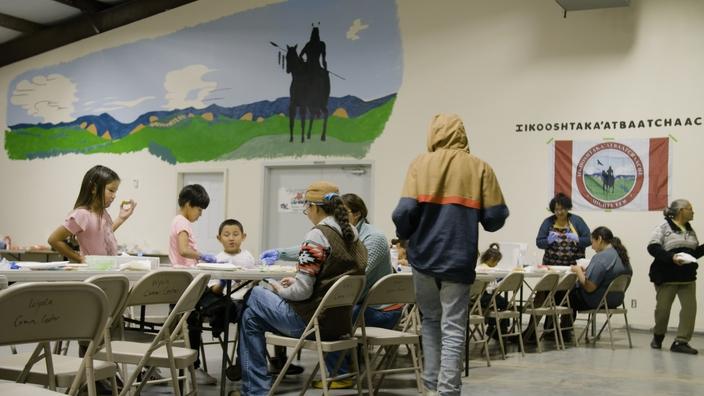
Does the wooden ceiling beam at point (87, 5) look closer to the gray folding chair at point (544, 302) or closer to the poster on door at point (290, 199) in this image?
the poster on door at point (290, 199)

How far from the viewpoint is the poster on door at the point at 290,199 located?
10.3 meters

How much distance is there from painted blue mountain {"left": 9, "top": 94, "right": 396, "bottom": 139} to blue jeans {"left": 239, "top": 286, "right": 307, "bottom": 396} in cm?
631

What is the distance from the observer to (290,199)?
34.1 feet

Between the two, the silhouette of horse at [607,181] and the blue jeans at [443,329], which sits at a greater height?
the silhouette of horse at [607,181]

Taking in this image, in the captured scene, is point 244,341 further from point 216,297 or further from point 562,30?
point 562,30

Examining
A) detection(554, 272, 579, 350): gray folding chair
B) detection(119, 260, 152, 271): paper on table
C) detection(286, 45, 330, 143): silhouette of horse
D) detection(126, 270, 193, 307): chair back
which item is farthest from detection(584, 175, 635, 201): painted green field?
detection(126, 270, 193, 307): chair back

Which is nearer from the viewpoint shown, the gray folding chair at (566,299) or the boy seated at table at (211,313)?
the boy seated at table at (211,313)

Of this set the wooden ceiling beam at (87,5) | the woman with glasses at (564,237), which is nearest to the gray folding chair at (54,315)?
the woman with glasses at (564,237)

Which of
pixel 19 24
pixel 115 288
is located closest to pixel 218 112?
pixel 19 24

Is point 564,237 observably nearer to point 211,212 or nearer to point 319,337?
point 319,337

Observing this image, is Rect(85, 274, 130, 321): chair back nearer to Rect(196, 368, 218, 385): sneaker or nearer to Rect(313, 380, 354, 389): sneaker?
Rect(196, 368, 218, 385): sneaker

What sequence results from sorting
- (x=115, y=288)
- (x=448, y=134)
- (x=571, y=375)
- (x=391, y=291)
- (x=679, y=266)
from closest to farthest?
(x=115, y=288) < (x=448, y=134) < (x=391, y=291) < (x=571, y=375) < (x=679, y=266)

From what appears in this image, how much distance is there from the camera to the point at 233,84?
10.8 metres

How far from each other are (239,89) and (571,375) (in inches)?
263
